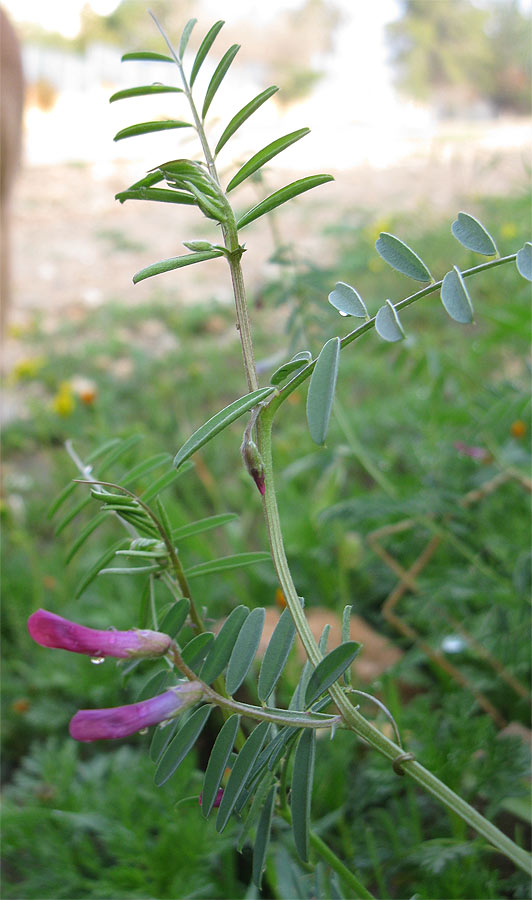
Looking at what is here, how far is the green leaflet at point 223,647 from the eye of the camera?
34cm

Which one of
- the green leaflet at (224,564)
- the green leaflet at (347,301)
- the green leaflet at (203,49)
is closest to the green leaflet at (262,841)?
the green leaflet at (224,564)

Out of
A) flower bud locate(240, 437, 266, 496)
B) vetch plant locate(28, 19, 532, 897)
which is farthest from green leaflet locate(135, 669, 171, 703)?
flower bud locate(240, 437, 266, 496)

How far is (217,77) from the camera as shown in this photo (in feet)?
1.15

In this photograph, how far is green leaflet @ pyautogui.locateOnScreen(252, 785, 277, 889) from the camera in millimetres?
316

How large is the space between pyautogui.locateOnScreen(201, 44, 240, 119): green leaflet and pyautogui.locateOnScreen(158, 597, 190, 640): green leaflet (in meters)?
0.21

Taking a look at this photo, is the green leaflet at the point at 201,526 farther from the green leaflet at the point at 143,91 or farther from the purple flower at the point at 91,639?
the green leaflet at the point at 143,91

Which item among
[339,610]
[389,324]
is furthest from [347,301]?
[339,610]

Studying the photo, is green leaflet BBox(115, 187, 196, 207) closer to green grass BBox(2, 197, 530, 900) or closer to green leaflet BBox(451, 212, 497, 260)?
green leaflet BBox(451, 212, 497, 260)

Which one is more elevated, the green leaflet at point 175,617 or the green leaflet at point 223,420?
the green leaflet at point 223,420

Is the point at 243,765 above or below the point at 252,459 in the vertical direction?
below

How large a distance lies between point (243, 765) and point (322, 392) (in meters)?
0.16

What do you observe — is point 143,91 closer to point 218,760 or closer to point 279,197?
point 279,197

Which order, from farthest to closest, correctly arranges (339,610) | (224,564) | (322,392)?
(339,610) < (224,564) < (322,392)

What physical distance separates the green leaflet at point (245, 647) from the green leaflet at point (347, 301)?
13 cm
